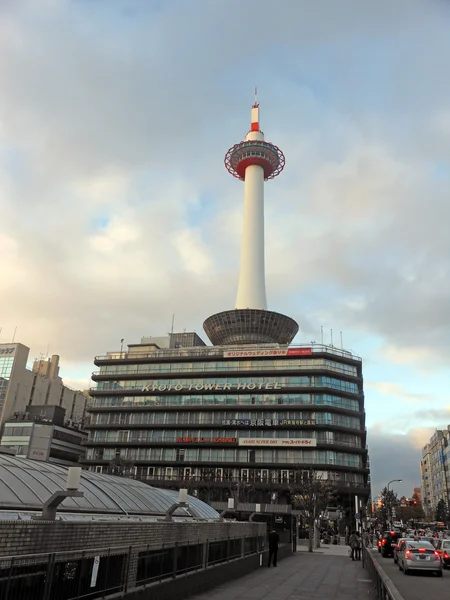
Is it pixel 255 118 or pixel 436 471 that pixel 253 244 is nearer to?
pixel 255 118

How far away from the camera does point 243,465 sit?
85125 mm

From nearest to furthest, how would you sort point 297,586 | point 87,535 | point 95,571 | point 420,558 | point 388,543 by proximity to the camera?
point 95,571
point 87,535
point 297,586
point 420,558
point 388,543

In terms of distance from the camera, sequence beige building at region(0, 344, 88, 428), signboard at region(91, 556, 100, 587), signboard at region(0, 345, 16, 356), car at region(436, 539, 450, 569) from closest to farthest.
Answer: signboard at region(91, 556, 100, 587) < car at region(436, 539, 450, 569) < beige building at region(0, 344, 88, 428) < signboard at region(0, 345, 16, 356)

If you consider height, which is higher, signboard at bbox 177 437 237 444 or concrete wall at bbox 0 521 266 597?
signboard at bbox 177 437 237 444

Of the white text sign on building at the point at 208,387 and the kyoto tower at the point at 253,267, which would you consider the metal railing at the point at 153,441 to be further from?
the kyoto tower at the point at 253,267

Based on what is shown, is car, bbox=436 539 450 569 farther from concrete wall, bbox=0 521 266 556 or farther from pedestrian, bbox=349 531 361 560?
concrete wall, bbox=0 521 266 556

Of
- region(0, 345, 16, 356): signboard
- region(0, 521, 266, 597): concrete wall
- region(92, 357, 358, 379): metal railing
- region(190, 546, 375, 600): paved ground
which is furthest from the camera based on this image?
region(0, 345, 16, 356): signboard

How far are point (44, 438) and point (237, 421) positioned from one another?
1491 inches

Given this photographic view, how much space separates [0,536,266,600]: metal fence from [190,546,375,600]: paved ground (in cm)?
160

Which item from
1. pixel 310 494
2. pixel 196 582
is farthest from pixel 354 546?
pixel 196 582

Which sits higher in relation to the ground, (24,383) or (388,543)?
(24,383)

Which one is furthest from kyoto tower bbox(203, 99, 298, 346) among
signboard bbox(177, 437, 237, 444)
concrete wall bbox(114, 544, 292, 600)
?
concrete wall bbox(114, 544, 292, 600)

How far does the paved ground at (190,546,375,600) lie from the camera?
1678 centimetres

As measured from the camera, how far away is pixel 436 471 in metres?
150
